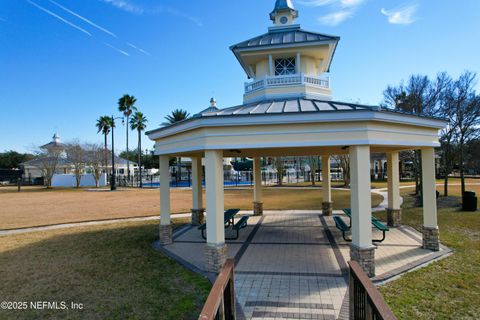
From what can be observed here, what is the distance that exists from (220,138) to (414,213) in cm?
1378

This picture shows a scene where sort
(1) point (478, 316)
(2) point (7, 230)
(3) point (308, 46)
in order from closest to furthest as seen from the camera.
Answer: (1) point (478, 316) < (3) point (308, 46) < (2) point (7, 230)

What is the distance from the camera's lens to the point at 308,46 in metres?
10.3

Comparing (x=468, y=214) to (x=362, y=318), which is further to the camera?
(x=468, y=214)

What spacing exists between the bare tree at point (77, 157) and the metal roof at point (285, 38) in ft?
142

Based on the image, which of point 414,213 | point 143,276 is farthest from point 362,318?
point 414,213

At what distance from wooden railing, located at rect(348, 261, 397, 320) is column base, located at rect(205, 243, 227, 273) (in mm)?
3605

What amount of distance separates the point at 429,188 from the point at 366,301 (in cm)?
696

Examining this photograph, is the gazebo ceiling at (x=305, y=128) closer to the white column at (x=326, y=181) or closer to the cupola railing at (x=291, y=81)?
the cupola railing at (x=291, y=81)

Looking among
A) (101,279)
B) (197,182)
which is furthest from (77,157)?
(101,279)

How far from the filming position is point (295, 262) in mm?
8453

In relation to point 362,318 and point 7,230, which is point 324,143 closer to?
point 362,318

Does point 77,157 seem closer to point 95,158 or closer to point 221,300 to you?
point 95,158

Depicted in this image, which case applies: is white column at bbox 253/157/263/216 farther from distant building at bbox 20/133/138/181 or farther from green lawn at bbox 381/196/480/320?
distant building at bbox 20/133/138/181

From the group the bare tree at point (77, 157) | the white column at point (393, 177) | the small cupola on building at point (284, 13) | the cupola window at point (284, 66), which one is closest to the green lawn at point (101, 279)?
the cupola window at point (284, 66)
